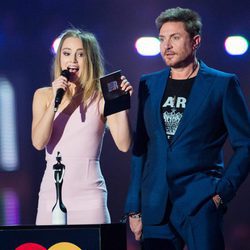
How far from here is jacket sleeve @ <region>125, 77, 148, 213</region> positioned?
9.87 feet

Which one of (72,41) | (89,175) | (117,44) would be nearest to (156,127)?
(89,175)

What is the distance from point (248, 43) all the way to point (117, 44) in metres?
0.87

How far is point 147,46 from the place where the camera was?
449cm

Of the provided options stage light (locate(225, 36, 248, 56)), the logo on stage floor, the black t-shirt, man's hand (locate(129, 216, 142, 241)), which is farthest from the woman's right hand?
stage light (locate(225, 36, 248, 56))

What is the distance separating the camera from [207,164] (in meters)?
2.88

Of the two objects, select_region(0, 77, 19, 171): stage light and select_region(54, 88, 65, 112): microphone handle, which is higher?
select_region(54, 88, 65, 112): microphone handle

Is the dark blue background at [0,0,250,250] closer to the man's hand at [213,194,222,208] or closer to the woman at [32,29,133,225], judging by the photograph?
the woman at [32,29,133,225]

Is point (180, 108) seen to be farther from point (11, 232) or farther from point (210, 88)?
point (11, 232)

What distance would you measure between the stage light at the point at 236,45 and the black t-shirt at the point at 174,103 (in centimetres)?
149

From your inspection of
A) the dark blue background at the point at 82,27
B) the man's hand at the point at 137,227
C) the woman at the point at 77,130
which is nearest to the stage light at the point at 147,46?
the dark blue background at the point at 82,27

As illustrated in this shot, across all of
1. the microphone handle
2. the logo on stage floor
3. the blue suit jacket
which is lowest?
the logo on stage floor

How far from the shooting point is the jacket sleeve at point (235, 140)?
281cm

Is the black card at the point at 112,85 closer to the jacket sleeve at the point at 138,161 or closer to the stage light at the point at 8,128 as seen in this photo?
the jacket sleeve at the point at 138,161

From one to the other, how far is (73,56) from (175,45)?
1.79 feet
